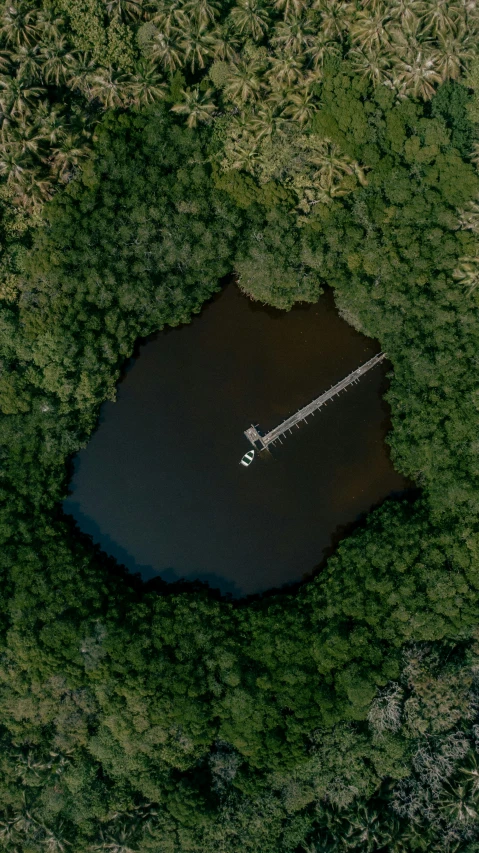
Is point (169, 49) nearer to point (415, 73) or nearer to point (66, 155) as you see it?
point (66, 155)

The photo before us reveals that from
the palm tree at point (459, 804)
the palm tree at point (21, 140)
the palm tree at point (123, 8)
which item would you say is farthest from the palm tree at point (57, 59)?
the palm tree at point (459, 804)

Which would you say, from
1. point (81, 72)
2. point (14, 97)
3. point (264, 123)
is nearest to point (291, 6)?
point (264, 123)

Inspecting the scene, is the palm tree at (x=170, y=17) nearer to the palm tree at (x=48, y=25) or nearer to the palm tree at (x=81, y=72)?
the palm tree at (x=81, y=72)

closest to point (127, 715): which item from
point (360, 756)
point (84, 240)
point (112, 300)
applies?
point (360, 756)

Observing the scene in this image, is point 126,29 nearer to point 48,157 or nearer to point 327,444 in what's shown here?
point 48,157

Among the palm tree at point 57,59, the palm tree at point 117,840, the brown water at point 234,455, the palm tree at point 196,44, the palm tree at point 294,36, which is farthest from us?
the brown water at point 234,455
